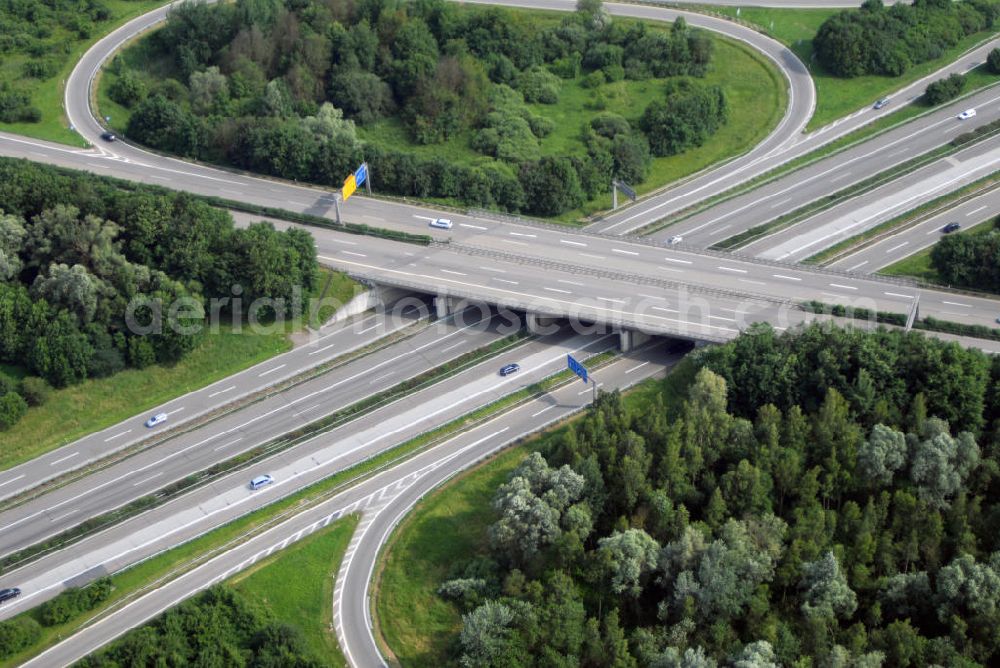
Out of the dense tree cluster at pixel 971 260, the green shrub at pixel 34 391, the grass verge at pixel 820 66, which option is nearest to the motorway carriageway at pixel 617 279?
the dense tree cluster at pixel 971 260

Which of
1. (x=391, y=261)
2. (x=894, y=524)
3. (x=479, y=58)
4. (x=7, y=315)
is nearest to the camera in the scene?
(x=894, y=524)

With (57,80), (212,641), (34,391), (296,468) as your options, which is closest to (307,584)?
(212,641)

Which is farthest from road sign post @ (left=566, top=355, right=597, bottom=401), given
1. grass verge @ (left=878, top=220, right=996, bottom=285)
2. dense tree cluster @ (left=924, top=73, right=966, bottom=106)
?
dense tree cluster @ (left=924, top=73, right=966, bottom=106)

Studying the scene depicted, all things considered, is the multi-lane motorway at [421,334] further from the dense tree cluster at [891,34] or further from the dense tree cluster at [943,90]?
the dense tree cluster at [891,34]

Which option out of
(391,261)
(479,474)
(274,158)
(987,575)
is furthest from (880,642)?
(274,158)

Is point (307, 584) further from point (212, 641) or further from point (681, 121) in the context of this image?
point (681, 121)

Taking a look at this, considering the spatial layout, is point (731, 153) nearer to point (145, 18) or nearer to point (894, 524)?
point (894, 524)
